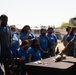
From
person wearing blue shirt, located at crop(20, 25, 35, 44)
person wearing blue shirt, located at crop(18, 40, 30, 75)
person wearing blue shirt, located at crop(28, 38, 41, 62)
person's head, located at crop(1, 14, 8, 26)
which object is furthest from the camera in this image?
person wearing blue shirt, located at crop(20, 25, 35, 44)

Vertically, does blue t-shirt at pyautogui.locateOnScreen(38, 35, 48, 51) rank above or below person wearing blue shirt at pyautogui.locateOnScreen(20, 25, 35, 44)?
below

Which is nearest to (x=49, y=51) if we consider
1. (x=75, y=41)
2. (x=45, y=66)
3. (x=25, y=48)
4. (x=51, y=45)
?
(x=51, y=45)

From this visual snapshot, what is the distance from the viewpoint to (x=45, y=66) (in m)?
3.90

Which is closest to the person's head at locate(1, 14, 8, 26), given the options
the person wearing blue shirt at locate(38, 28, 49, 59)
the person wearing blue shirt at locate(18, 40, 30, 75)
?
the person wearing blue shirt at locate(18, 40, 30, 75)

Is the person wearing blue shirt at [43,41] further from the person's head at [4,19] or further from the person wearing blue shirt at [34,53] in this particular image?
the person's head at [4,19]

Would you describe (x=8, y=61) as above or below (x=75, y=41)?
below

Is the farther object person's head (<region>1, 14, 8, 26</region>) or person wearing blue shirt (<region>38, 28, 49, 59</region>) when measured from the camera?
person wearing blue shirt (<region>38, 28, 49, 59</region>)

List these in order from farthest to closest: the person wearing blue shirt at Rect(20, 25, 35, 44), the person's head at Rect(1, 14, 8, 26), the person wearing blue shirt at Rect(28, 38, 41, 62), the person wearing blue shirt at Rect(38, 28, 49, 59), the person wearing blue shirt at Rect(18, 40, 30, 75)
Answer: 1. the person wearing blue shirt at Rect(38, 28, 49, 59)
2. the person wearing blue shirt at Rect(20, 25, 35, 44)
3. the person wearing blue shirt at Rect(18, 40, 30, 75)
4. the person wearing blue shirt at Rect(28, 38, 41, 62)
5. the person's head at Rect(1, 14, 8, 26)

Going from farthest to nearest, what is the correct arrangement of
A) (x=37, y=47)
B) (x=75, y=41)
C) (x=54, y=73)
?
(x=37, y=47) < (x=75, y=41) < (x=54, y=73)

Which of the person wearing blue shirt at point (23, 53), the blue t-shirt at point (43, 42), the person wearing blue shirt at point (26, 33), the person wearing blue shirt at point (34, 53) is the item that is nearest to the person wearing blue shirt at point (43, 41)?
the blue t-shirt at point (43, 42)

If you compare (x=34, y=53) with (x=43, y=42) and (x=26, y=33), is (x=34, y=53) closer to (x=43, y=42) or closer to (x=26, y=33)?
(x=26, y=33)

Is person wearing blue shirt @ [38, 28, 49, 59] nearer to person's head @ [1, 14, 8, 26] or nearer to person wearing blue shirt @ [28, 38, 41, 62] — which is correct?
person wearing blue shirt @ [28, 38, 41, 62]

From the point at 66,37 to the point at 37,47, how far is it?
2.51 m

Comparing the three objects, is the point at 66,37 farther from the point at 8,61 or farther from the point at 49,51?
the point at 8,61
